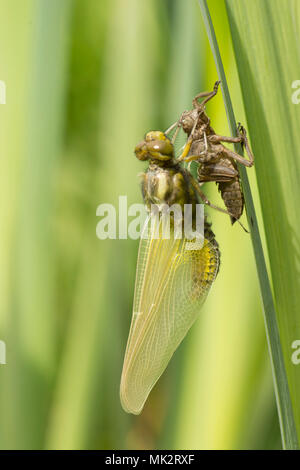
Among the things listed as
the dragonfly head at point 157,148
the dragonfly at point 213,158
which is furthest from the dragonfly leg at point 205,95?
the dragonfly head at point 157,148

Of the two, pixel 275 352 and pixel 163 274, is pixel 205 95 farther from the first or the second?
pixel 275 352

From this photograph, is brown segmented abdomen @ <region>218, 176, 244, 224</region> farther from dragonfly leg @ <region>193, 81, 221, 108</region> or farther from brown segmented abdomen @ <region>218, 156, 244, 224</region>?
dragonfly leg @ <region>193, 81, 221, 108</region>

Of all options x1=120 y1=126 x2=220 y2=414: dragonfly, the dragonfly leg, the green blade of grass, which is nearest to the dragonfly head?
x1=120 y1=126 x2=220 y2=414: dragonfly

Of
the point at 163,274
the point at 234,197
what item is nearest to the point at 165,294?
the point at 163,274

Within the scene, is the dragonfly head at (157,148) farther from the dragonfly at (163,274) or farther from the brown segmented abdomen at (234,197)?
the brown segmented abdomen at (234,197)
